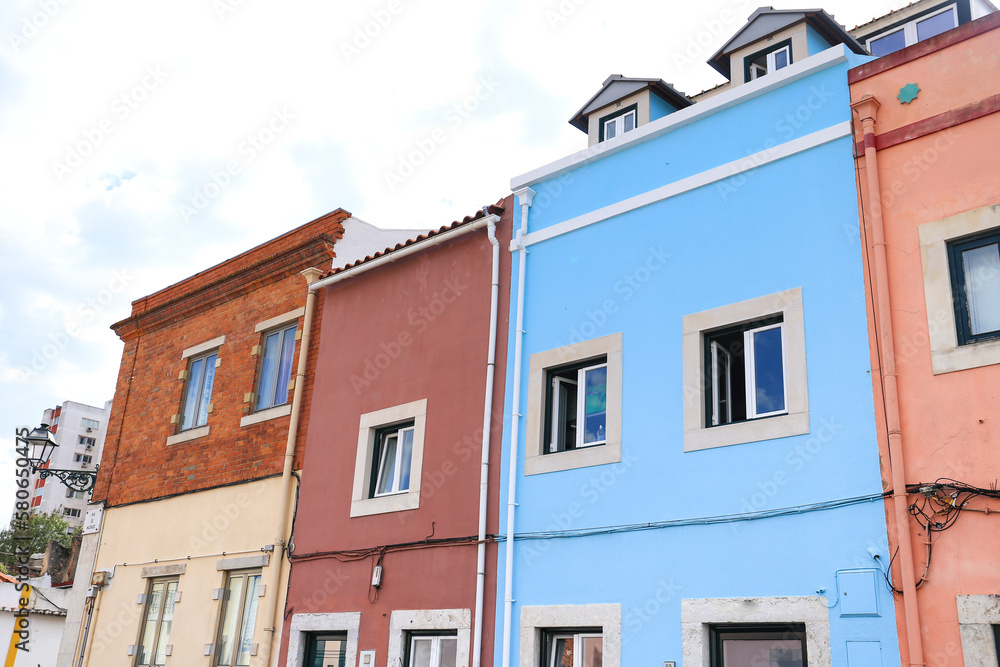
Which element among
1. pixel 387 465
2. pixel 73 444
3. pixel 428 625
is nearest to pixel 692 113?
pixel 387 465

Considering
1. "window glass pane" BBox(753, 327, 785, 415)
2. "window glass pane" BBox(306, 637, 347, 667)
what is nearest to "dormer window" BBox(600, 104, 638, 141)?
"window glass pane" BBox(753, 327, 785, 415)

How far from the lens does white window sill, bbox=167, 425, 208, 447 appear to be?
48.4ft

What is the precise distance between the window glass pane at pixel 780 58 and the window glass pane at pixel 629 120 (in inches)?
73.2

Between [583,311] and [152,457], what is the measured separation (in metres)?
Answer: 9.10

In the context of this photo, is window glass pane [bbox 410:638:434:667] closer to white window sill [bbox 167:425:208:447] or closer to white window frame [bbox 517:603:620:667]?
white window frame [bbox 517:603:620:667]

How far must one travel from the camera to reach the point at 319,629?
11.6 meters

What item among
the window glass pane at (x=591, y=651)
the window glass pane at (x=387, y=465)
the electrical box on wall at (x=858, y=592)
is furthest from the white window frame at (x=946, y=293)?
the window glass pane at (x=387, y=465)

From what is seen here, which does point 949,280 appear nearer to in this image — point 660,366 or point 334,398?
point 660,366

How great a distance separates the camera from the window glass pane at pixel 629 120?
11602mm

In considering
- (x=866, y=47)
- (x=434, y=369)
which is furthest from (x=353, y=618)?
(x=866, y=47)

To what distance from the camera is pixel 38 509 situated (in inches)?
3196

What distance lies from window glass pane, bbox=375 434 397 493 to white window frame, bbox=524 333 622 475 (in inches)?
100

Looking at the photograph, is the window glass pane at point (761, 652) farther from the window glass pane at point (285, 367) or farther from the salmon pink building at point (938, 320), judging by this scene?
the window glass pane at point (285, 367)

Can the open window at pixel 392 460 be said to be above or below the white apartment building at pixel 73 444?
below
